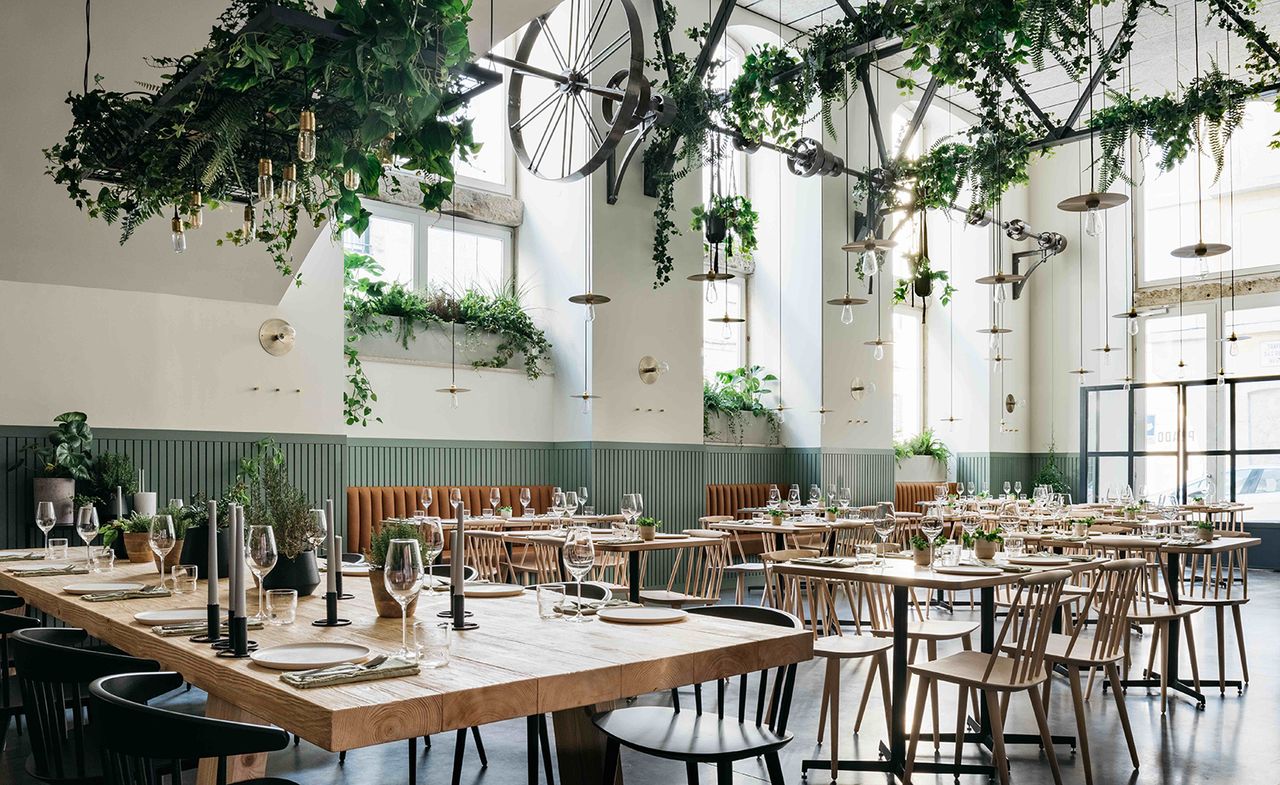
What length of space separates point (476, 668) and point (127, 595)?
163 cm

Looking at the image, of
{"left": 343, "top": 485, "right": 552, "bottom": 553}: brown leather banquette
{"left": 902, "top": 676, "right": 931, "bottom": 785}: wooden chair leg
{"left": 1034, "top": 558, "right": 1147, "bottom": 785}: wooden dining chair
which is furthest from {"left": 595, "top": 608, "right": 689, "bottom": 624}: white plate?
{"left": 343, "top": 485, "right": 552, "bottom": 553}: brown leather banquette

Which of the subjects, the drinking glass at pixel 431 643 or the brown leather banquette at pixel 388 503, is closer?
the drinking glass at pixel 431 643

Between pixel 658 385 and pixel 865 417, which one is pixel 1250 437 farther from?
pixel 658 385

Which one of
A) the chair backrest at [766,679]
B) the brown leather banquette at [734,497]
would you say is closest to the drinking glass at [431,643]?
the chair backrest at [766,679]

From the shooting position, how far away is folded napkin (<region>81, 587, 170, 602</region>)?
2.89 meters

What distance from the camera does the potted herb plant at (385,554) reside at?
2496mm

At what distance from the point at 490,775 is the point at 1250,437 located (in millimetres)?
13748

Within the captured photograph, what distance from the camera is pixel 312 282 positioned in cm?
786

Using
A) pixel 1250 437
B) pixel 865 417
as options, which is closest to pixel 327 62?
pixel 865 417

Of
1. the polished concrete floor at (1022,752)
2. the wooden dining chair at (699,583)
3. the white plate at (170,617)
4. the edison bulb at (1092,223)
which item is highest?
the edison bulb at (1092,223)

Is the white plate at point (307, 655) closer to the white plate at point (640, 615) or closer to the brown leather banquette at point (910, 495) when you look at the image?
the white plate at point (640, 615)

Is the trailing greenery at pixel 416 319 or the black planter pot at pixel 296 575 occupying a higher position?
the trailing greenery at pixel 416 319

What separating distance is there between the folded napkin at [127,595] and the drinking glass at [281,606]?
0.73 m

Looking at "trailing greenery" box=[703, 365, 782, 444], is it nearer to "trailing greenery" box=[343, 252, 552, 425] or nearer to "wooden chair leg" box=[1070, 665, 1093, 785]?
"trailing greenery" box=[343, 252, 552, 425]
